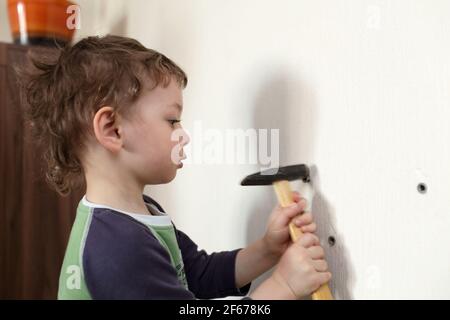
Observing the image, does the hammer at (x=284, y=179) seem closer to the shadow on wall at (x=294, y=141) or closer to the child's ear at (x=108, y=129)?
the shadow on wall at (x=294, y=141)

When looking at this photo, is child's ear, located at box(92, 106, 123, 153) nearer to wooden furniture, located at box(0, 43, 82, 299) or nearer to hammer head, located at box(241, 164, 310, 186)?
hammer head, located at box(241, 164, 310, 186)

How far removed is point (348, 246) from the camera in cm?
51

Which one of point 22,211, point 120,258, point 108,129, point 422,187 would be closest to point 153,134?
point 108,129

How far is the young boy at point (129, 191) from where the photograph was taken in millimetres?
488

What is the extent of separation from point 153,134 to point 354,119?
25 centimetres

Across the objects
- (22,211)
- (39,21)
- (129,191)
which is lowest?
(22,211)

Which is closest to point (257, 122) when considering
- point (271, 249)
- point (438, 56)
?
point (271, 249)

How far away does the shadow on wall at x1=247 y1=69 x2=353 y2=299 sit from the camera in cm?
52

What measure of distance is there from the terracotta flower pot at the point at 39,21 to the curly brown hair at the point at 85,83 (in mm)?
639

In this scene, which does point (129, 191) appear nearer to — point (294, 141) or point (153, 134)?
point (153, 134)

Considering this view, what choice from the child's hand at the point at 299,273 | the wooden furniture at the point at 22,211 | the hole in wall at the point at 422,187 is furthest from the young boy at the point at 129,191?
the wooden furniture at the point at 22,211

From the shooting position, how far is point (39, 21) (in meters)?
1.25

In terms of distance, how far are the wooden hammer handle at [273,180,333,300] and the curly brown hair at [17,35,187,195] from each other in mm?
207
